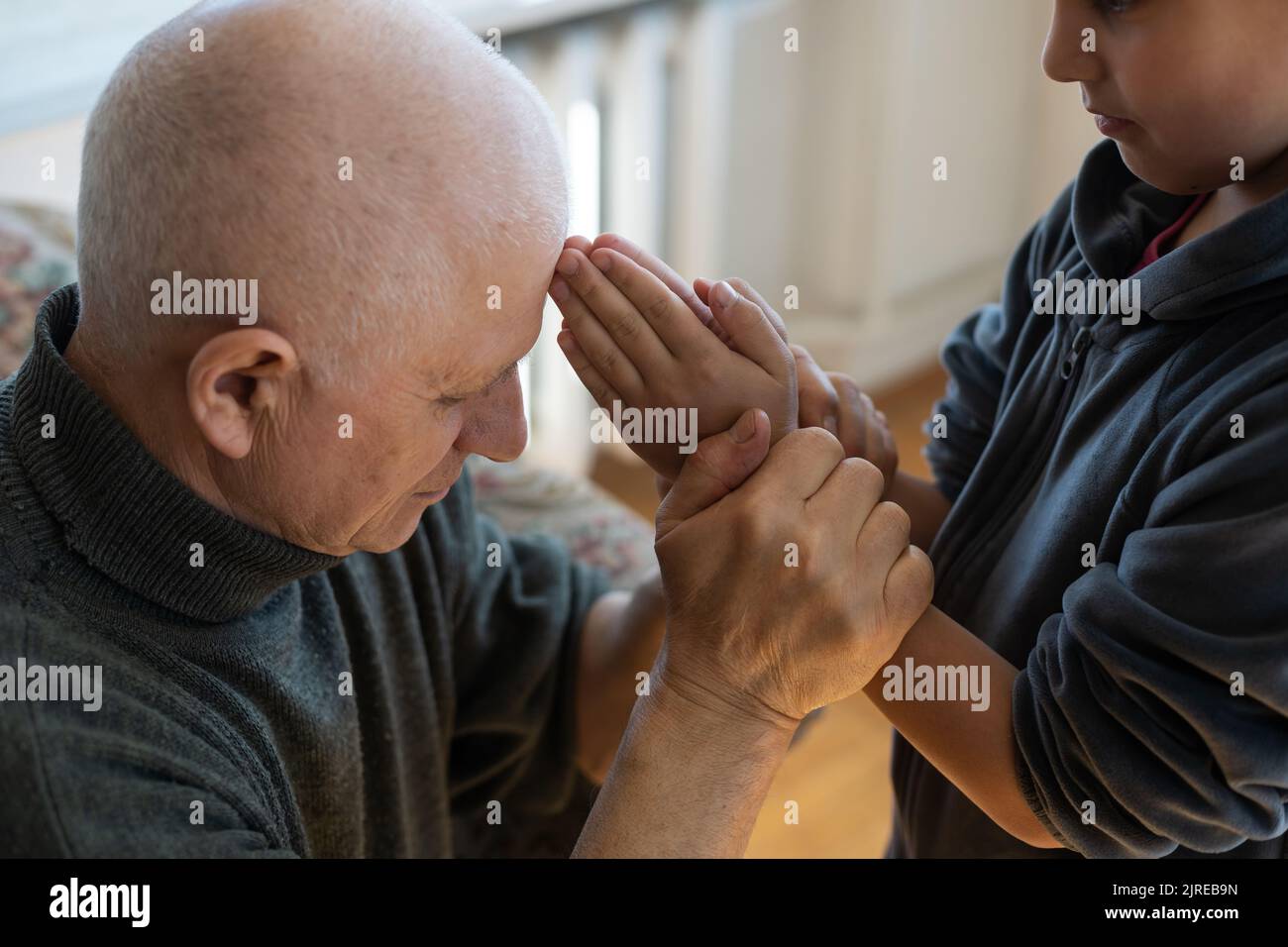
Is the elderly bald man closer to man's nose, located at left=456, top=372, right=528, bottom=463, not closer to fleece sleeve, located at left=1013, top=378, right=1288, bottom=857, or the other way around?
man's nose, located at left=456, top=372, right=528, bottom=463

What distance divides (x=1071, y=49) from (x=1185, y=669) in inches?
15.0

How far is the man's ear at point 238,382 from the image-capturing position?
831 millimetres

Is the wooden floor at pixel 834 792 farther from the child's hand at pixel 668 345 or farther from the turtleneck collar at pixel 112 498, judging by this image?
the turtleneck collar at pixel 112 498

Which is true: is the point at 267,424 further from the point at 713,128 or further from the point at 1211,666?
the point at 713,128

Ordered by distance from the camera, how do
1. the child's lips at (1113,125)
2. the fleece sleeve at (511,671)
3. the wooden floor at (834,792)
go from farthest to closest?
the wooden floor at (834,792)
the fleece sleeve at (511,671)
the child's lips at (1113,125)

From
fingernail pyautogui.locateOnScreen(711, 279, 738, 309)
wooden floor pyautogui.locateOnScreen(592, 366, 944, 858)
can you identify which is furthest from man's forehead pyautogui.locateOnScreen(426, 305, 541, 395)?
wooden floor pyautogui.locateOnScreen(592, 366, 944, 858)

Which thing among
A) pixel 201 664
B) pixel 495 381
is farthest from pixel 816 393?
pixel 201 664

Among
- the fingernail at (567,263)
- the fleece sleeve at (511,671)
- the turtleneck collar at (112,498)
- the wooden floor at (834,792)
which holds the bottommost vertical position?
the wooden floor at (834,792)

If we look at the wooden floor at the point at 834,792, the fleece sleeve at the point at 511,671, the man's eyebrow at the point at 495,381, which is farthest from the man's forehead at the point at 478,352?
the wooden floor at the point at 834,792

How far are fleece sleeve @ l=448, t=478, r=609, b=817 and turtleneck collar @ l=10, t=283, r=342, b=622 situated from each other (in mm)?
370

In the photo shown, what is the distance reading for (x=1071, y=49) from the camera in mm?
791

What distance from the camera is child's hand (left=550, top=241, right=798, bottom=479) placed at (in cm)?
94

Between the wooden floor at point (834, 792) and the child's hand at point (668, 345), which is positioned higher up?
the child's hand at point (668, 345)

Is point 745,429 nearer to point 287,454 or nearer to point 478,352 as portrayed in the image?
point 478,352
